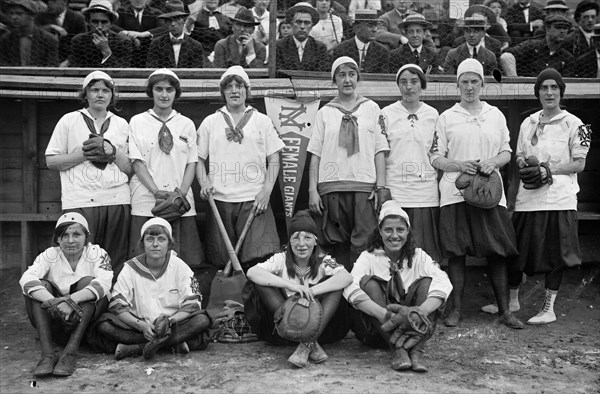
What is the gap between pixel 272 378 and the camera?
17.0ft

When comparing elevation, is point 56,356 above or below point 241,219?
below

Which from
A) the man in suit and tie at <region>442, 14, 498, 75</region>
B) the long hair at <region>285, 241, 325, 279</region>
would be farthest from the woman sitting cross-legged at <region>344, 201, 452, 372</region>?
the man in suit and tie at <region>442, 14, 498, 75</region>

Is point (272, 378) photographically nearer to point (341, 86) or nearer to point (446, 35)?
point (341, 86)

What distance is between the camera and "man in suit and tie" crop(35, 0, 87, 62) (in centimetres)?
763

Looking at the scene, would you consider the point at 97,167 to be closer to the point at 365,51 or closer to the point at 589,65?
the point at 365,51

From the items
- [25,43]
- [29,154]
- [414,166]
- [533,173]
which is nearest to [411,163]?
[414,166]

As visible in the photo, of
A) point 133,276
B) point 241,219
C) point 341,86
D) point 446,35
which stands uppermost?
point 446,35

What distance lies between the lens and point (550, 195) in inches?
255

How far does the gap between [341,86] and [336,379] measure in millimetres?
2648

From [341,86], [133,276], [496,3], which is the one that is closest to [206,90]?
[341,86]

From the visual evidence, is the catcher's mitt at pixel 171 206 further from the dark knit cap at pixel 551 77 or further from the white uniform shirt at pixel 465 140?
the dark knit cap at pixel 551 77

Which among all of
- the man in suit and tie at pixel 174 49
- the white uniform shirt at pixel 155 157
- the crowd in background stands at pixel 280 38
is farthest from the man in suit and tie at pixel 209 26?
the white uniform shirt at pixel 155 157

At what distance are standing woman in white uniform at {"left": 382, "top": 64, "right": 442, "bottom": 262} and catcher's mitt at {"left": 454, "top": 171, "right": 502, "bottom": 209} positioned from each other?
1.10ft

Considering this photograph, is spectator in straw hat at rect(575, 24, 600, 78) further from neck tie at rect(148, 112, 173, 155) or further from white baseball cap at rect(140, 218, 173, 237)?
white baseball cap at rect(140, 218, 173, 237)
